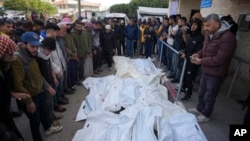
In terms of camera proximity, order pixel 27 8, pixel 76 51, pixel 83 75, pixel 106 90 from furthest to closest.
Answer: pixel 27 8
pixel 83 75
pixel 76 51
pixel 106 90

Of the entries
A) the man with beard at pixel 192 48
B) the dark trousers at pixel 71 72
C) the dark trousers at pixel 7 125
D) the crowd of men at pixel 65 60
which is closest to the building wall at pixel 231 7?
the crowd of men at pixel 65 60

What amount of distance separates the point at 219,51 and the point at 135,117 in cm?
163

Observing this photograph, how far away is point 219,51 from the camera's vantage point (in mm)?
2994

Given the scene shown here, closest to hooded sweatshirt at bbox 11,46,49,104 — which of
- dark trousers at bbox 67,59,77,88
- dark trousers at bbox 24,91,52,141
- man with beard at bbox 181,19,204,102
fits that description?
dark trousers at bbox 24,91,52,141

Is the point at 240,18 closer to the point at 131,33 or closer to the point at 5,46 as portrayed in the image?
the point at 131,33

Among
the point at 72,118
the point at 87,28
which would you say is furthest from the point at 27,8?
the point at 72,118

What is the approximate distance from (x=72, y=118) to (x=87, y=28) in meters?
3.11

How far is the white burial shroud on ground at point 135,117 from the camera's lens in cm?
261

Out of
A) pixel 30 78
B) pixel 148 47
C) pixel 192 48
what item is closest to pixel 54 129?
pixel 30 78

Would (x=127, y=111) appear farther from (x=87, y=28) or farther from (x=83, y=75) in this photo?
(x=87, y=28)

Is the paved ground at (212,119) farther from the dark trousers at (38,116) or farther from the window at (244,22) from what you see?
the window at (244,22)

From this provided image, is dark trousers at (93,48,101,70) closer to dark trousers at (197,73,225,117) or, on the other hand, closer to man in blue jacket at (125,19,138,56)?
man in blue jacket at (125,19,138,56)

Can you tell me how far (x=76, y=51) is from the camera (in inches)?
197

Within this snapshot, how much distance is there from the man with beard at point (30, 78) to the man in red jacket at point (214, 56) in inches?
98.3
